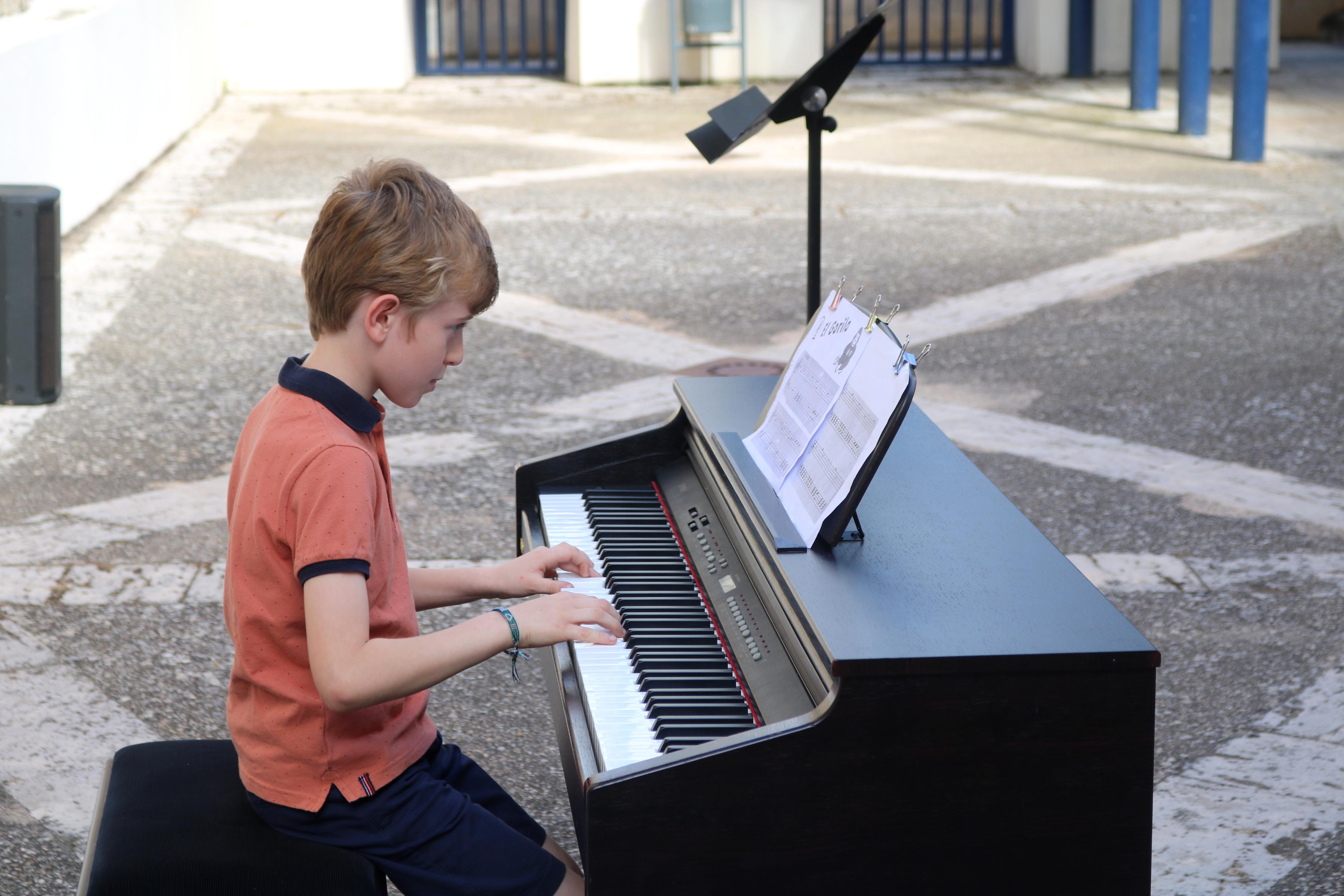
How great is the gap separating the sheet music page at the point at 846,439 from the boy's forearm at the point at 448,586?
557 millimetres

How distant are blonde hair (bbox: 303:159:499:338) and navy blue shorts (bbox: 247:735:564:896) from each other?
0.73 m

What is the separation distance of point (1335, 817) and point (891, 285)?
546cm

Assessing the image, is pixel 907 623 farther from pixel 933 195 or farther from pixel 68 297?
pixel 933 195

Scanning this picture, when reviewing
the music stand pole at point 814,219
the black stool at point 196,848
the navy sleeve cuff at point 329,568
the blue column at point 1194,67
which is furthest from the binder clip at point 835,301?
Result: the blue column at point 1194,67

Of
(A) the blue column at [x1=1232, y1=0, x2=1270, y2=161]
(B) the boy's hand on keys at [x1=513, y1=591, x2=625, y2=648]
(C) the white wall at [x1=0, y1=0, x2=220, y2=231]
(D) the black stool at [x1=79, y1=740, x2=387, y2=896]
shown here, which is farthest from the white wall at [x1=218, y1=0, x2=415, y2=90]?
(B) the boy's hand on keys at [x1=513, y1=591, x2=625, y2=648]

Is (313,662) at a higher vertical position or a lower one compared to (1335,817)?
higher

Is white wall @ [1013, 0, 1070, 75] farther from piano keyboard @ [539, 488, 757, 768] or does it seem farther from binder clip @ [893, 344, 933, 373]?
binder clip @ [893, 344, 933, 373]

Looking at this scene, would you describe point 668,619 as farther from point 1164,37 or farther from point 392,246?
point 1164,37

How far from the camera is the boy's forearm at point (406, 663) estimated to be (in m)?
1.91

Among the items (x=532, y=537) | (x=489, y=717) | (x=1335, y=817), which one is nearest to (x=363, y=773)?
(x=532, y=537)

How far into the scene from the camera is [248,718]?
214 centimetres

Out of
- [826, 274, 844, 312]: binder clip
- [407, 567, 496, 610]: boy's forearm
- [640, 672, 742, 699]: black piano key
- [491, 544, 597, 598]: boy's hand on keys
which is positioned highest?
[826, 274, 844, 312]: binder clip

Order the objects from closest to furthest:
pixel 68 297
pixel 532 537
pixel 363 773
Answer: pixel 363 773 → pixel 532 537 → pixel 68 297

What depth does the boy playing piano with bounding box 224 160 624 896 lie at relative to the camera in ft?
6.33
